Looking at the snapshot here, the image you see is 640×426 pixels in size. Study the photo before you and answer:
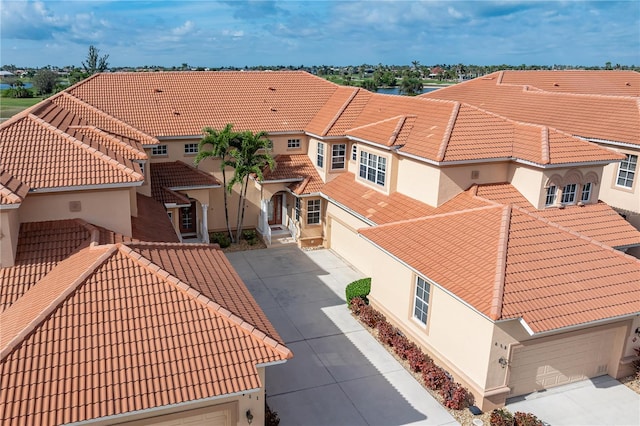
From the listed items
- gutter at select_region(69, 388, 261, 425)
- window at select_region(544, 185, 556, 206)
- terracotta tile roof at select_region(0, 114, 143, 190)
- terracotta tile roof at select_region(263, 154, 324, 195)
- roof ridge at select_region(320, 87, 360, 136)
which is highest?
roof ridge at select_region(320, 87, 360, 136)

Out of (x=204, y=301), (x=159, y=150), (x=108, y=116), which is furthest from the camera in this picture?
(x=159, y=150)

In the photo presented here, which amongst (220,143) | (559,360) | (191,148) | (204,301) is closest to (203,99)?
(191,148)

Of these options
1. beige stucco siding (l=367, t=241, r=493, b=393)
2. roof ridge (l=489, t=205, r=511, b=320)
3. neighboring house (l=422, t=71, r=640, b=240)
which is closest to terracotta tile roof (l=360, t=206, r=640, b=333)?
roof ridge (l=489, t=205, r=511, b=320)

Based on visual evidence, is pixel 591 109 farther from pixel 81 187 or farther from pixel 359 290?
pixel 81 187

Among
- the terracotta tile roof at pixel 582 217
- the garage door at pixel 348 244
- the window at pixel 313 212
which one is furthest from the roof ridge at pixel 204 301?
the window at pixel 313 212

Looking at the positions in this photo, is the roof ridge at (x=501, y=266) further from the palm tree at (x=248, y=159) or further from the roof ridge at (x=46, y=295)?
the palm tree at (x=248, y=159)

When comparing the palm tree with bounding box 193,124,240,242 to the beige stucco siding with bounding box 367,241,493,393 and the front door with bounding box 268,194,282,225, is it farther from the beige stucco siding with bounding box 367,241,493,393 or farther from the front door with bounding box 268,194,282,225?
the beige stucco siding with bounding box 367,241,493,393

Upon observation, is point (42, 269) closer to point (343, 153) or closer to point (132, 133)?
point (132, 133)

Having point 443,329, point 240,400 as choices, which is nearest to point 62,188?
point 240,400
